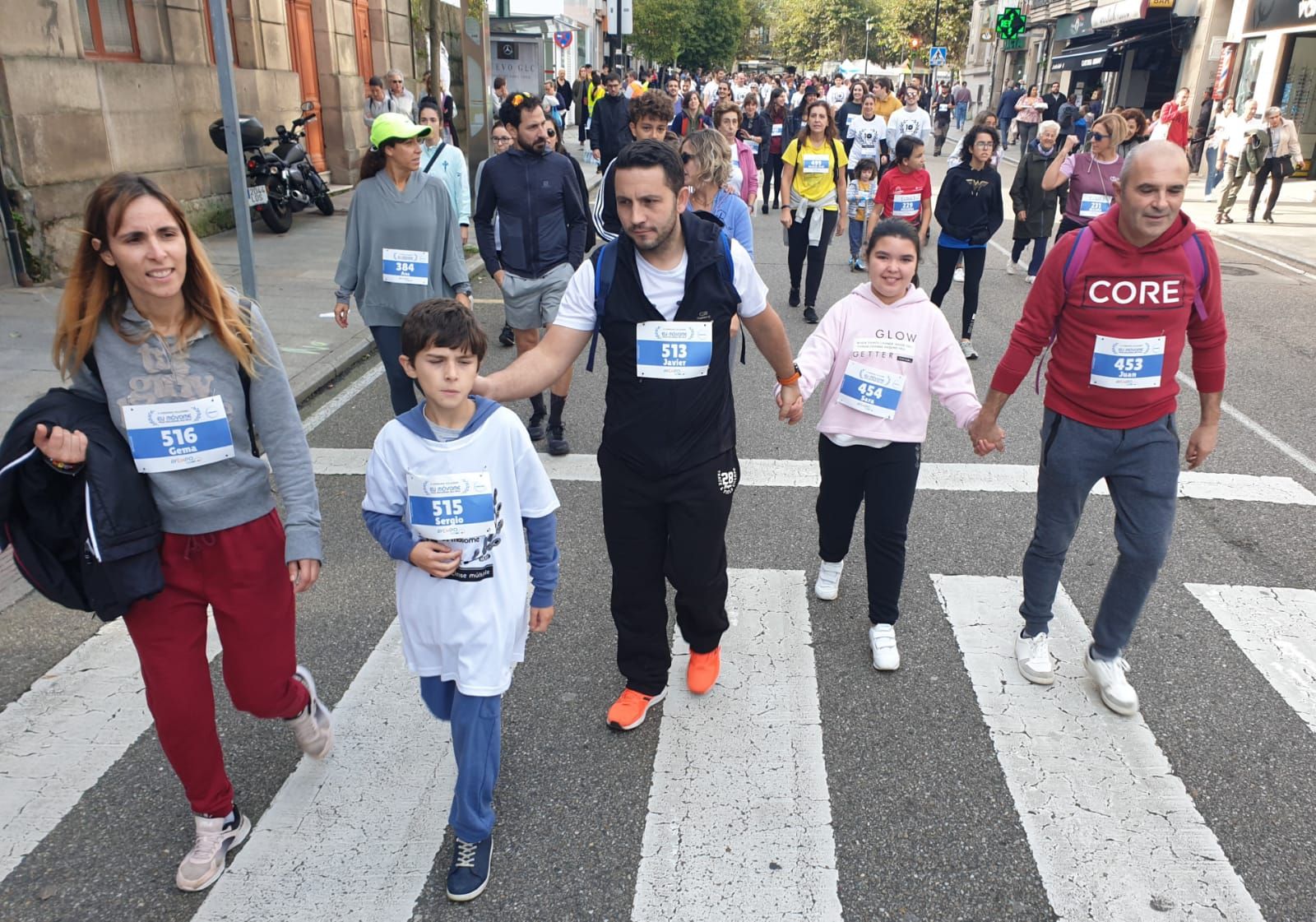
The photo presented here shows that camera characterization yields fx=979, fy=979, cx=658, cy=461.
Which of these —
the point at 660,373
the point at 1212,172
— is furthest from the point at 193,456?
the point at 1212,172

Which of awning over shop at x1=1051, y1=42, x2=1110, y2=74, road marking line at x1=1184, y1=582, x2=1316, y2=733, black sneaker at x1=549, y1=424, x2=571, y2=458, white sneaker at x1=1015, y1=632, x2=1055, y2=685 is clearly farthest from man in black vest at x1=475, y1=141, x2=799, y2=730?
awning over shop at x1=1051, y1=42, x2=1110, y2=74

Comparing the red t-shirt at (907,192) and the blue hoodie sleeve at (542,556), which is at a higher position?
the red t-shirt at (907,192)

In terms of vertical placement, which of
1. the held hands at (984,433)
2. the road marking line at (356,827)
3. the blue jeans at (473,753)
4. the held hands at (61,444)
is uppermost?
the held hands at (61,444)

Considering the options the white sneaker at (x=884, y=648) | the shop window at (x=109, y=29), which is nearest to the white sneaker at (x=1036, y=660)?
the white sneaker at (x=884, y=648)

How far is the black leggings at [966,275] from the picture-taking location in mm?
8594

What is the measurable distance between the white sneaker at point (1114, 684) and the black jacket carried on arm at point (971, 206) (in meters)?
5.22

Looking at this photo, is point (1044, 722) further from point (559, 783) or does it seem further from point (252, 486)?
point (252, 486)

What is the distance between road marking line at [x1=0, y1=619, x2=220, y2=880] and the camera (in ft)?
10.4

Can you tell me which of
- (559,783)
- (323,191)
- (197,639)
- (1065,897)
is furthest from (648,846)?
(323,191)

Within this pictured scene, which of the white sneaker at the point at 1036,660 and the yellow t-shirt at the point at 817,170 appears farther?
the yellow t-shirt at the point at 817,170

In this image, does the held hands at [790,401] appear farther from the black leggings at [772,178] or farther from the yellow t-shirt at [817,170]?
the black leggings at [772,178]

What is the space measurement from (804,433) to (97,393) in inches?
197

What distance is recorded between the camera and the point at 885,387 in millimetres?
3957

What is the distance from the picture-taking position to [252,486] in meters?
2.87
